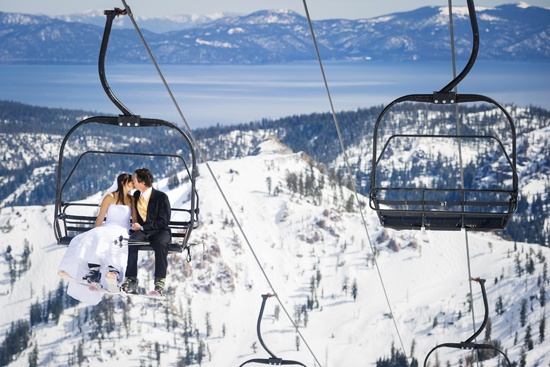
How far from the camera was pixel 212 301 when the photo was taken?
170 m

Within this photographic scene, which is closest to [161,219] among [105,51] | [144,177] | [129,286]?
[144,177]

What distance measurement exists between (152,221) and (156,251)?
496 millimetres

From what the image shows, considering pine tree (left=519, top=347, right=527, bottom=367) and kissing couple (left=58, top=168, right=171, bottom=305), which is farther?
pine tree (left=519, top=347, right=527, bottom=367)

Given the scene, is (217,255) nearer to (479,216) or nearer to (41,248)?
(41,248)

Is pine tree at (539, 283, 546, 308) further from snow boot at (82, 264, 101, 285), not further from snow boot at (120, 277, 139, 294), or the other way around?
snow boot at (82, 264, 101, 285)

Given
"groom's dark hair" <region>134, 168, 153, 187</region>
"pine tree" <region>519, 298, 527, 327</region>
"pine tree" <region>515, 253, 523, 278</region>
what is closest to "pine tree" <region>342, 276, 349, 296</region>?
"pine tree" <region>515, 253, 523, 278</region>

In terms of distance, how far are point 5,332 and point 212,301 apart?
5780 cm

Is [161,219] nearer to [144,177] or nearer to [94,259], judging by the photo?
[144,177]

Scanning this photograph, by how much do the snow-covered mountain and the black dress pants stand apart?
4782 inches

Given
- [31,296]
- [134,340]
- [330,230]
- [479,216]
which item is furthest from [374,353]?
[479,216]

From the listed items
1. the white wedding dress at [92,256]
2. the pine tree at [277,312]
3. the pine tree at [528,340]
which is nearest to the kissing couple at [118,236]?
the white wedding dress at [92,256]

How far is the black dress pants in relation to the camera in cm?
780

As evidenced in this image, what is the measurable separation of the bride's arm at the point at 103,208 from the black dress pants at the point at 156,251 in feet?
1.66

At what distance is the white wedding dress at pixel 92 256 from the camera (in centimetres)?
741
